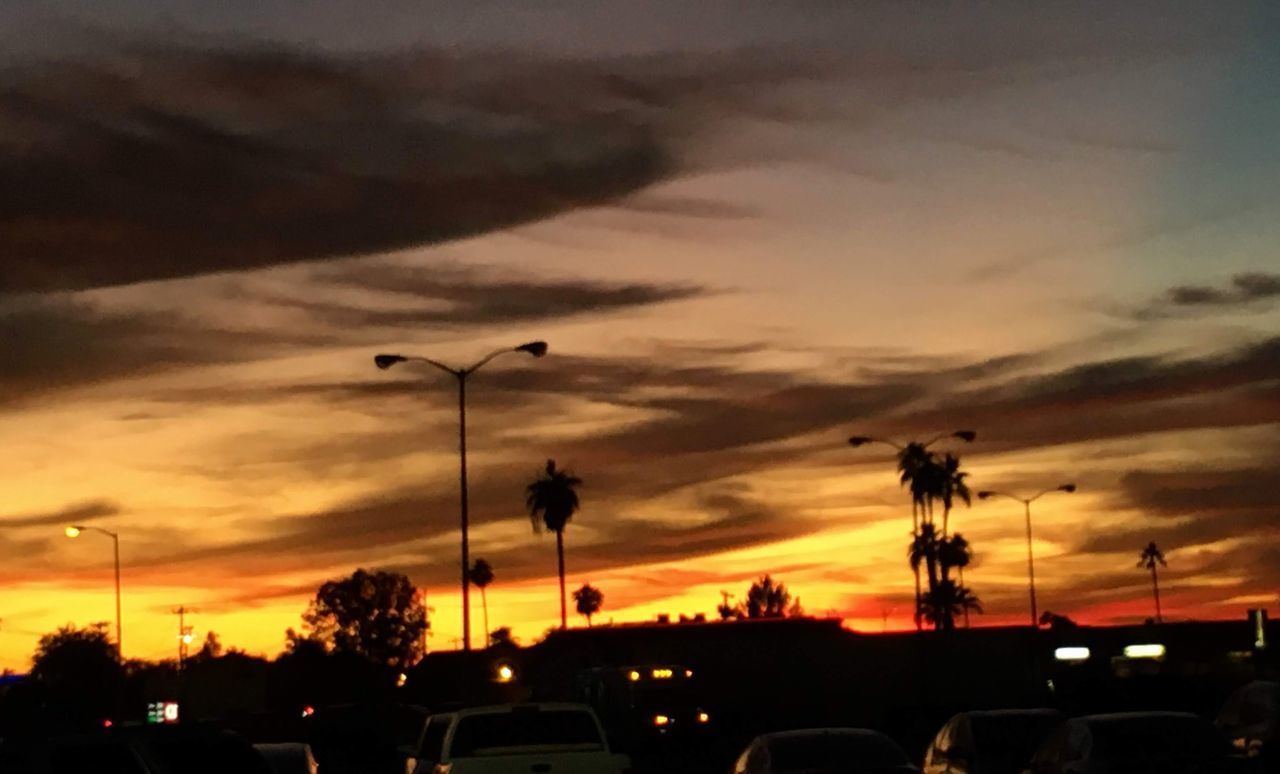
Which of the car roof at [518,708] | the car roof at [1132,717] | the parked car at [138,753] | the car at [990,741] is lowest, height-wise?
the car at [990,741]

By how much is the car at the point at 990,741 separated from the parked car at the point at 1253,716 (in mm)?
2502

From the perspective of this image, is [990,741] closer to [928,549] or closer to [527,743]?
[527,743]

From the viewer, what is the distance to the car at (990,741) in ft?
82.4

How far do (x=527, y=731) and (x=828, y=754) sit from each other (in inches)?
142

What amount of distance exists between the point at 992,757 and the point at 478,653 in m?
60.8

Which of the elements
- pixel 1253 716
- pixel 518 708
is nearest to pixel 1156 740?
pixel 518 708

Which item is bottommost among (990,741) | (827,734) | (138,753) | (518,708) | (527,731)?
(990,741)

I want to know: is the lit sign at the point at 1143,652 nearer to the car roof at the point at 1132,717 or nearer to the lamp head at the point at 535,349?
the lamp head at the point at 535,349

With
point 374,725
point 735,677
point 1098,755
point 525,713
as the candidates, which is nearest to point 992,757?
point 1098,755

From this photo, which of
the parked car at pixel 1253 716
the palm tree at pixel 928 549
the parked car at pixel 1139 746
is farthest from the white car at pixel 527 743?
the palm tree at pixel 928 549

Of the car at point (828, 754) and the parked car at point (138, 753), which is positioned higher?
the parked car at point (138, 753)

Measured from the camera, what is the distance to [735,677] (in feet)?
242

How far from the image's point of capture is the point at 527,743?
22.6 meters

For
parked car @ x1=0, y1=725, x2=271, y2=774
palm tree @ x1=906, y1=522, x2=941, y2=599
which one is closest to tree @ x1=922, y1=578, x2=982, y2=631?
palm tree @ x1=906, y1=522, x2=941, y2=599
